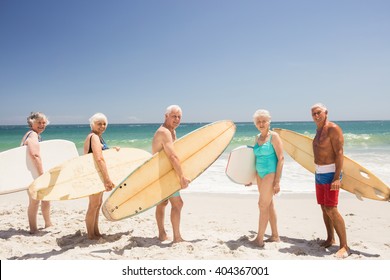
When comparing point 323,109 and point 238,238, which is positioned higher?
point 323,109

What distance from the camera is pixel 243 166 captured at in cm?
365

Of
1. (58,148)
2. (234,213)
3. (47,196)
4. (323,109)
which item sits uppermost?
(323,109)

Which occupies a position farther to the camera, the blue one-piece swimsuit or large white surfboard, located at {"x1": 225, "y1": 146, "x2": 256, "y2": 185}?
large white surfboard, located at {"x1": 225, "y1": 146, "x2": 256, "y2": 185}

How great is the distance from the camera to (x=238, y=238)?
3.79m

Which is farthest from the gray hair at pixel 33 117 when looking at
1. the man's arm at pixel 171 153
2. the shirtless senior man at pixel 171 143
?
the man's arm at pixel 171 153

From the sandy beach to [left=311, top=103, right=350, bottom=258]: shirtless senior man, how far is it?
332 millimetres

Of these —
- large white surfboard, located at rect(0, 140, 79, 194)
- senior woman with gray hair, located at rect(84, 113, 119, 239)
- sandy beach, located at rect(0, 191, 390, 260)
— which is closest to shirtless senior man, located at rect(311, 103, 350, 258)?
sandy beach, located at rect(0, 191, 390, 260)

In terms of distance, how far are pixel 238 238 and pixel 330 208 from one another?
3.86 feet

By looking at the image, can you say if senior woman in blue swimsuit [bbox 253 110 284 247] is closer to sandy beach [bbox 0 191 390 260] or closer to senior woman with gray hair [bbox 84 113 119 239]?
sandy beach [bbox 0 191 390 260]

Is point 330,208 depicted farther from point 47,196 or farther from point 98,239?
point 47,196

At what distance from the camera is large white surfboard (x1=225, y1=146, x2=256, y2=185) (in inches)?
142

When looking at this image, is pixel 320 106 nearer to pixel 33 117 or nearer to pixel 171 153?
pixel 171 153

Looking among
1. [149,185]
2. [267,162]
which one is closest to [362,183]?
[267,162]
